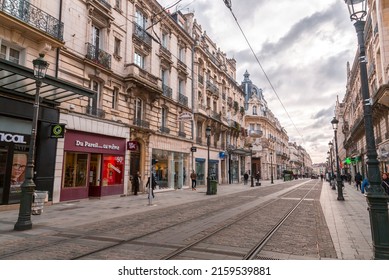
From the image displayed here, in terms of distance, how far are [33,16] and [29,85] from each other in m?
3.41

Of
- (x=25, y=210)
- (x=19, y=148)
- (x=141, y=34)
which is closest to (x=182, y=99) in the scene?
(x=141, y=34)

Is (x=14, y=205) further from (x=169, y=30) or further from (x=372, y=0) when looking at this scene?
(x=372, y=0)

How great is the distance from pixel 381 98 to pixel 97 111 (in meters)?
18.1

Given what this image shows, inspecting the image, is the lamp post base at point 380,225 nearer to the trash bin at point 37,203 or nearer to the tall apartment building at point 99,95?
the trash bin at point 37,203

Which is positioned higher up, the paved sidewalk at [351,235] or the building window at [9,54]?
the building window at [9,54]

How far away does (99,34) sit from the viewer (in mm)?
17422

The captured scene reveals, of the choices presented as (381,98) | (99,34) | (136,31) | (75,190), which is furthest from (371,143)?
(136,31)

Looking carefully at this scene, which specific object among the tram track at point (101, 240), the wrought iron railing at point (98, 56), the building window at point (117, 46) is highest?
the building window at point (117, 46)

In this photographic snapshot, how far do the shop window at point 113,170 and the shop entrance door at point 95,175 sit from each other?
418mm

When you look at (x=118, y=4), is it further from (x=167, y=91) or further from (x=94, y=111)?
(x=94, y=111)

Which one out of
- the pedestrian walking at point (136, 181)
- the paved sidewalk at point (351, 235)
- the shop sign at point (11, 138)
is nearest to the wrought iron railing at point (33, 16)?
the shop sign at point (11, 138)

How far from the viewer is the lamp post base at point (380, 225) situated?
4.89 m

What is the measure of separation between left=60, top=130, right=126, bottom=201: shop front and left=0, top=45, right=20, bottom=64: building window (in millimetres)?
4149

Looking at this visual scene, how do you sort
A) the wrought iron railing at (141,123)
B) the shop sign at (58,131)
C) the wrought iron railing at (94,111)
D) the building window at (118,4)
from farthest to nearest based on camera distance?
the wrought iron railing at (141,123) < the building window at (118,4) < the wrought iron railing at (94,111) < the shop sign at (58,131)
